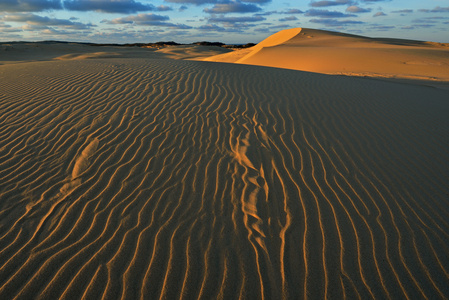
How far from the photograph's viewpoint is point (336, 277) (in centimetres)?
269

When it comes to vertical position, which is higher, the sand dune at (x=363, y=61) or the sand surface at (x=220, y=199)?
the sand surface at (x=220, y=199)

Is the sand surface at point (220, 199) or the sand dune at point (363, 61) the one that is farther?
the sand dune at point (363, 61)

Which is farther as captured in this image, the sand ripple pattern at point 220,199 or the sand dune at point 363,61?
the sand dune at point 363,61

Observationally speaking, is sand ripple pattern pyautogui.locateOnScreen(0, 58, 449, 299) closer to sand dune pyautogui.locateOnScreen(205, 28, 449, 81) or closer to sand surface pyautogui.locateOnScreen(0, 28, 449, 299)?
sand surface pyautogui.locateOnScreen(0, 28, 449, 299)

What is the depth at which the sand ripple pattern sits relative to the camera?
8.75ft

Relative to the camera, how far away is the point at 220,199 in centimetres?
368

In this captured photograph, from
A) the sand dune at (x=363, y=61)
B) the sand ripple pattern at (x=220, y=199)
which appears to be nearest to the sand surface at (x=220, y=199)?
the sand ripple pattern at (x=220, y=199)

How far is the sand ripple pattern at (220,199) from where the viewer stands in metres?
2.67

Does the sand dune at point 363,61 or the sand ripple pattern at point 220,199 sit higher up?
the sand ripple pattern at point 220,199

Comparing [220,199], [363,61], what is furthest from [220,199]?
[363,61]

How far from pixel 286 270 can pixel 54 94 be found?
704 cm

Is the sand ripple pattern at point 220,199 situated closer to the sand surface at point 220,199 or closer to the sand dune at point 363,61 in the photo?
the sand surface at point 220,199

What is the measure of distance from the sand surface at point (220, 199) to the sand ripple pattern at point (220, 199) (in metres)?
0.02

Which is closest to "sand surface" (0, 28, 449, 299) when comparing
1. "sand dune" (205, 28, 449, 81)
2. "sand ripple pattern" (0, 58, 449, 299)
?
"sand ripple pattern" (0, 58, 449, 299)
